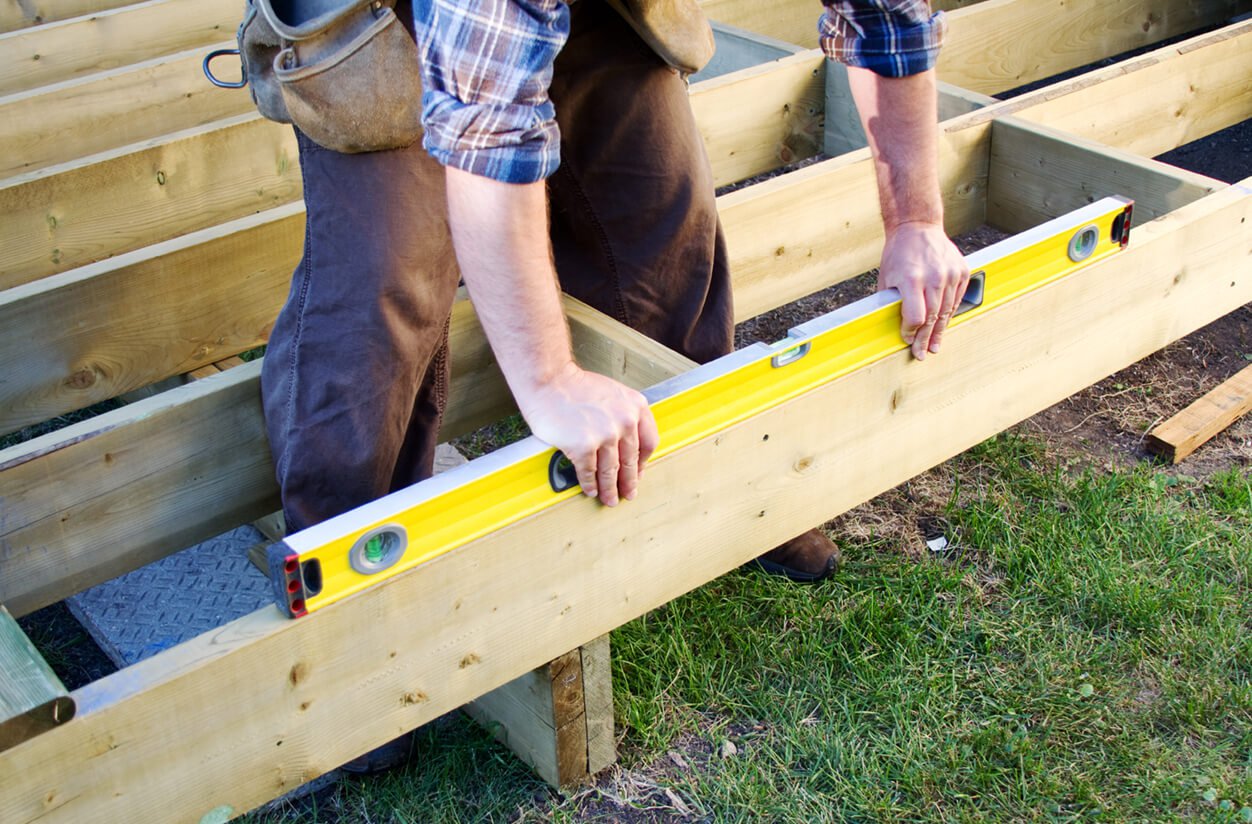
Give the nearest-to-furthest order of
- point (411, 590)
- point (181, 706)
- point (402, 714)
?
1. point (181, 706)
2. point (411, 590)
3. point (402, 714)

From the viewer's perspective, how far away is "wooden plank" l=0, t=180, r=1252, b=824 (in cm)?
163

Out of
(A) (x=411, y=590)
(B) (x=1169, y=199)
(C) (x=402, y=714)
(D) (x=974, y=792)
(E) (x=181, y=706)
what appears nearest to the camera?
(E) (x=181, y=706)

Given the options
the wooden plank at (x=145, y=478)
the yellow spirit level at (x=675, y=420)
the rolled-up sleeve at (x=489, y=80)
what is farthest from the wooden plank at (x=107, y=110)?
the yellow spirit level at (x=675, y=420)

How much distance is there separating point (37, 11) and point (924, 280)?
360cm

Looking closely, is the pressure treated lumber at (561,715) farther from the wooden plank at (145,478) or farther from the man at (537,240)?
the wooden plank at (145,478)

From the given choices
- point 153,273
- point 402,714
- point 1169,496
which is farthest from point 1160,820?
point 153,273

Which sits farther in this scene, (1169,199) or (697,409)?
(1169,199)

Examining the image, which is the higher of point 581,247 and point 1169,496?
point 581,247

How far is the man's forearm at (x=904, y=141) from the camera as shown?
7.63 feet

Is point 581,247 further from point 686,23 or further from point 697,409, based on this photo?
point 697,409

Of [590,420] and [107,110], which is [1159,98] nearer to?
[590,420]

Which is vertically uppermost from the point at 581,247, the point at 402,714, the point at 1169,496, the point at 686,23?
the point at 686,23

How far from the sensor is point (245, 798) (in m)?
1.79

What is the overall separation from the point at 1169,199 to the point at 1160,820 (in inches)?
59.0
